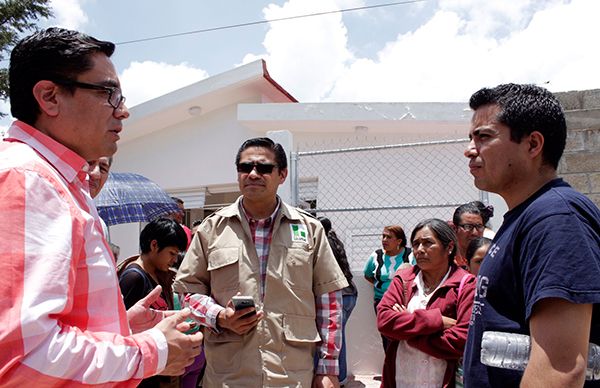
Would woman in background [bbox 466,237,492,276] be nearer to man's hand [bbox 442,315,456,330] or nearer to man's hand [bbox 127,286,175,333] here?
man's hand [bbox 442,315,456,330]

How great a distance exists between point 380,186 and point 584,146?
11.7 ft

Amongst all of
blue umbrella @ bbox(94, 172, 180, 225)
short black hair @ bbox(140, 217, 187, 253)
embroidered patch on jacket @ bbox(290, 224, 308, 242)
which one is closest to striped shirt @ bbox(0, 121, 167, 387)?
embroidered patch on jacket @ bbox(290, 224, 308, 242)

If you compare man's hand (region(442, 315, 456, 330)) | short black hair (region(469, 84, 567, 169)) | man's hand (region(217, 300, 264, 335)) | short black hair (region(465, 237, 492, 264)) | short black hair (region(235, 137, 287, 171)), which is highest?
short black hair (region(235, 137, 287, 171))

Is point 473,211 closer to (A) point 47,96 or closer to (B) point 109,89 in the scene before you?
(B) point 109,89

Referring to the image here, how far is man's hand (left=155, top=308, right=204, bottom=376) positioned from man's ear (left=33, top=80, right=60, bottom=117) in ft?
2.22

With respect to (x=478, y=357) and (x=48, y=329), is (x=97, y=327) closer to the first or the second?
(x=48, y=329)

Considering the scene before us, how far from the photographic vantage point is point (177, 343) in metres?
1.48

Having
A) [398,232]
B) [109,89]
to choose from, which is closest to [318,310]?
[109,89]

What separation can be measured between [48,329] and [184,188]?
923cm

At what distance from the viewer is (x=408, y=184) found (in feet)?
24.0

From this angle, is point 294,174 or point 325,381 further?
point 294,174

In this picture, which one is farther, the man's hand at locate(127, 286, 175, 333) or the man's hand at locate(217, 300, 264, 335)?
the man's hand at locate(217, 300, 264, 335)

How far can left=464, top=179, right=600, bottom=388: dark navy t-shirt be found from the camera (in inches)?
53.6

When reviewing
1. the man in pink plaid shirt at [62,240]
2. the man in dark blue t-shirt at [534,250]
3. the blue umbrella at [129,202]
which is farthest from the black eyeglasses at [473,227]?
the blue umbrella at [129,202]
